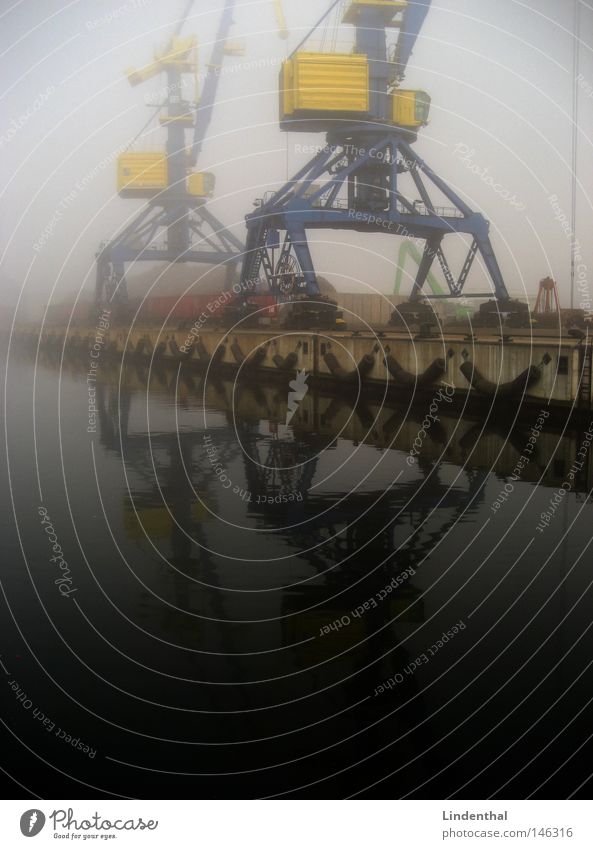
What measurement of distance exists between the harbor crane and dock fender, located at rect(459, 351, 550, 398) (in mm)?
14220

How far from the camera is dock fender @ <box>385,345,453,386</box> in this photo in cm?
2238

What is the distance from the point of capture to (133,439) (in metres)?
17.0

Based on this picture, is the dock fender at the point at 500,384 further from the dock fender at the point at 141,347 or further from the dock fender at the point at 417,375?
the dock fender at the point at 141,347

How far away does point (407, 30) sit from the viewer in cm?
3803

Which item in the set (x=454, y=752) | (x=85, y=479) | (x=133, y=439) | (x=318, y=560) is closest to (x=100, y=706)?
(x=454, y=752)

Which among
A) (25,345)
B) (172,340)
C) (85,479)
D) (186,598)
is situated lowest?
(186,598)

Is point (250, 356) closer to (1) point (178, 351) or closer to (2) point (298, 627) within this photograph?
(1) point (178, 351)

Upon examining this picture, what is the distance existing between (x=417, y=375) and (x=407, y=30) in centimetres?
1935

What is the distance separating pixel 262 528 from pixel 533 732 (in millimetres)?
5090

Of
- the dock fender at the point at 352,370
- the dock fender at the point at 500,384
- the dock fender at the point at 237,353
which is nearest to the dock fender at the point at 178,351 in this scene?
the dock fender at the point at 237,353

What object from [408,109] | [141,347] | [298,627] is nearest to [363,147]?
[408,109]

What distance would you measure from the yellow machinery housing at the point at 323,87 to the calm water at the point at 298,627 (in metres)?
23.2

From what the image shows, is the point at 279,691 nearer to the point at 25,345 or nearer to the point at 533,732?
the point at 533,732

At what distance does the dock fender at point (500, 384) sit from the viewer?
19.5 m
